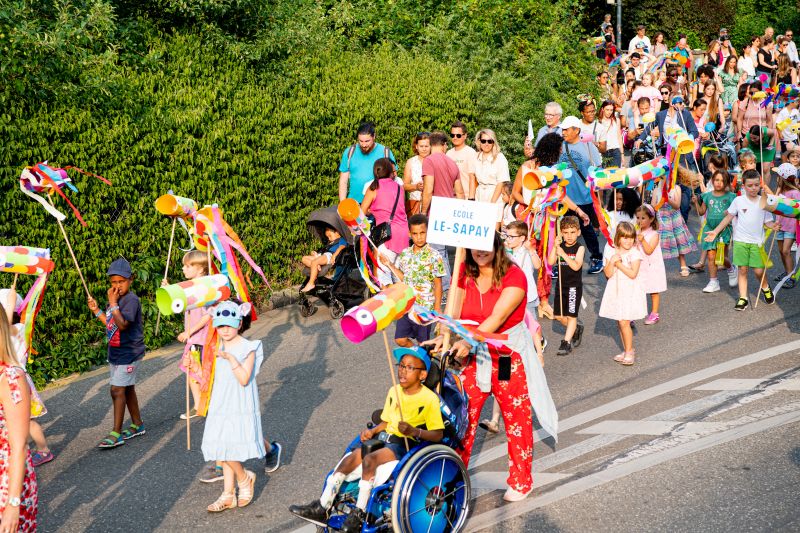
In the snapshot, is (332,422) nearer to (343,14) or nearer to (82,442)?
(82,442)

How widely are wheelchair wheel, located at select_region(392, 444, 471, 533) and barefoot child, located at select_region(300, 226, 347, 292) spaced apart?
19.8 feet

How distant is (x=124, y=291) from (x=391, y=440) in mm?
3265

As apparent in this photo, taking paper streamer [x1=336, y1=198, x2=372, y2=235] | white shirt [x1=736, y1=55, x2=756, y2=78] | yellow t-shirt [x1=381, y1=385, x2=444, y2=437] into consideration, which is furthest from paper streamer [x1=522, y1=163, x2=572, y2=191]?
white shirt [x1=736, y1=55, x2=756, y2=78]

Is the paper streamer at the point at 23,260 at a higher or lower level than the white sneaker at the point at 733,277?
higher

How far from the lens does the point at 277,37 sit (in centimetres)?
1474

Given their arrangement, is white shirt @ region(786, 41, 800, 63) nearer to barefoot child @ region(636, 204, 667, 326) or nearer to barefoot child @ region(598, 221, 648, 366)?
barefoot child @ region(636, 204, 667, 326)

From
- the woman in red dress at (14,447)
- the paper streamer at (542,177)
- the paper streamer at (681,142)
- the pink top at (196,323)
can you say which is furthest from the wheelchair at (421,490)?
the paper streamer at (681,142)

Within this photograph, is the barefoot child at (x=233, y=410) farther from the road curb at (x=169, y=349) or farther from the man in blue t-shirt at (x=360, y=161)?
the man in blue t-shirt at (x=360, y=161)

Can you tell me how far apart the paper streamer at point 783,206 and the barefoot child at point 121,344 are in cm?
649

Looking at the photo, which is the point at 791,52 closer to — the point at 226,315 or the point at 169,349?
the point at 169,349

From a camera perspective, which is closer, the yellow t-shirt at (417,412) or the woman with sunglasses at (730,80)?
the yellow t-shirt at (417,412)

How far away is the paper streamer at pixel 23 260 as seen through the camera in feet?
27.6

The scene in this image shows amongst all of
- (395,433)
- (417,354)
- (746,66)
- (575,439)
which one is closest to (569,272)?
(575,439)

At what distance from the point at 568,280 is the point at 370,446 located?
4666 millimetres
